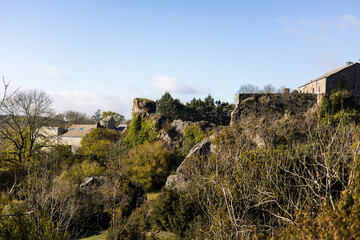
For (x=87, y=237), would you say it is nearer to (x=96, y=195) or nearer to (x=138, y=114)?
(x=96, y=195)

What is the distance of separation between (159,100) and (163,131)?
11741mm

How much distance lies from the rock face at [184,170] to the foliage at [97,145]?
11568 mm

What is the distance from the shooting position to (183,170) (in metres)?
23.5

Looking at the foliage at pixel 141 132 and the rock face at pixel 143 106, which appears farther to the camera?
the rock face at pixel 143 106

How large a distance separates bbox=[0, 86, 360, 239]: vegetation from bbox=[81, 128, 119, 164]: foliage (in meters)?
0.13

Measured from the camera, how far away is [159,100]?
145 ft

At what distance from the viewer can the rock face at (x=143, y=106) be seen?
35.8 m

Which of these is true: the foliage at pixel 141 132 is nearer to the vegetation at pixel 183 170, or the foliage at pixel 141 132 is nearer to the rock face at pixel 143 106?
the vegetation at pixel 183 170

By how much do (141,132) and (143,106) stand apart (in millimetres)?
3772

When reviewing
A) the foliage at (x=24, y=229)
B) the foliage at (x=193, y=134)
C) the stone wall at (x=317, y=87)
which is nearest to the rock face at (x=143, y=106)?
the foliage at (x=193, y=134)

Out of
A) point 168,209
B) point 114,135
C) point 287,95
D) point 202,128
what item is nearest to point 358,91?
point 287,95

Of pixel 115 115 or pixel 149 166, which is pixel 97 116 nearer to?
pixel 115 115

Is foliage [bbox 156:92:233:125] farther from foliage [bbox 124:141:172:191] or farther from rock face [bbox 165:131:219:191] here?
rock face [bbox 165:131:219:191]

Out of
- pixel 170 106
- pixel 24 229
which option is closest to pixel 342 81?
pixel 170 106
